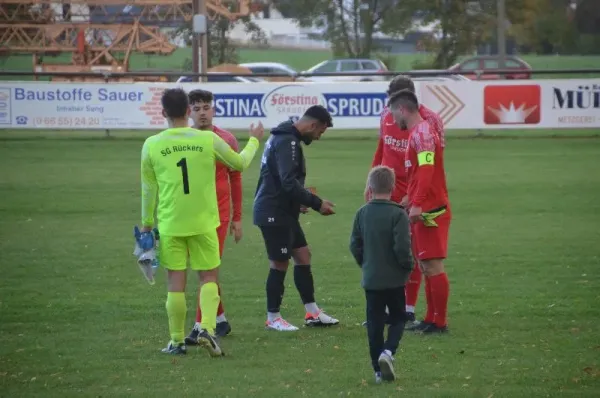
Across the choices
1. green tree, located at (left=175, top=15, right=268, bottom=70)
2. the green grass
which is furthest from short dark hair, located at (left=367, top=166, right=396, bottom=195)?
green tree, located at (left=175, top=15, right=268, bottom=70)

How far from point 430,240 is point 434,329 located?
0.71m

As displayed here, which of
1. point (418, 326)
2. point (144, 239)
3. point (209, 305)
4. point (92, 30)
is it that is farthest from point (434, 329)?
point (92, 30)

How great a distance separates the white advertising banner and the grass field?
27.0ft

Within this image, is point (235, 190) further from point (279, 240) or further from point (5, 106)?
point (5, 106)

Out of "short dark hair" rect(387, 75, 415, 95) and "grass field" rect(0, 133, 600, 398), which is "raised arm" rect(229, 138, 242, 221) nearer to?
"grass field" rect(0, 133, 600, 398)

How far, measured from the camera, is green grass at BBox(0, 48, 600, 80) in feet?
172

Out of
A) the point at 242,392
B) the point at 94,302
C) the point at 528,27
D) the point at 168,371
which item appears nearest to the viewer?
the point at 242,392

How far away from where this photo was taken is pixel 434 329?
9.36 metres

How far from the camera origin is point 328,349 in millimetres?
8805

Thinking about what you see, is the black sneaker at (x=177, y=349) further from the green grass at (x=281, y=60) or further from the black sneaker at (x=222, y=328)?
the green grass at (x=281, y=60)

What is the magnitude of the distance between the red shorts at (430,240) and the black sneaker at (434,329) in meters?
0.55

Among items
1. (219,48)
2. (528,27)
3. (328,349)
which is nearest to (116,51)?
(219,48)

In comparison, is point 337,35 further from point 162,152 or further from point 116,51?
point 162,152

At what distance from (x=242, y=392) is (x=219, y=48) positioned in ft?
150
